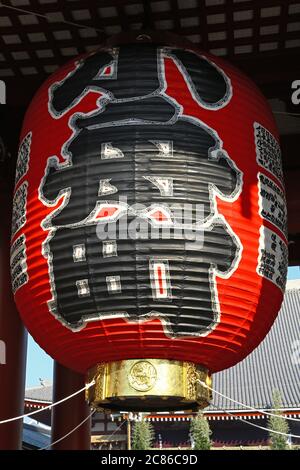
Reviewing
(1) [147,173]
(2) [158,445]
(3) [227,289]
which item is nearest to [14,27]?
(1) [147,173]

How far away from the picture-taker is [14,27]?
345 centimetres

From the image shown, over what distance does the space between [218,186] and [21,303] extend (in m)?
0.96

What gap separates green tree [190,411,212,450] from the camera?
14.4 metres

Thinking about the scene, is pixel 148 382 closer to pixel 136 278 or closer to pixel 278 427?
pixel 136 278

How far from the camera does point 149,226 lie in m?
2.16

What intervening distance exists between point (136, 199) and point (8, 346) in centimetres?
232

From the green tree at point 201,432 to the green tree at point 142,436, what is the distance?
3.67 ft

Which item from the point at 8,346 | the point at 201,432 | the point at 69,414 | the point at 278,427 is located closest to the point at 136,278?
the point at 8,346

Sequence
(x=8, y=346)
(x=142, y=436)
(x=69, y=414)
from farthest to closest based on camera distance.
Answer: (x=142, y=436) < (x=69, y=414) < (x=8, y=346)

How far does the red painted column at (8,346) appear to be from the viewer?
3971 millimetres

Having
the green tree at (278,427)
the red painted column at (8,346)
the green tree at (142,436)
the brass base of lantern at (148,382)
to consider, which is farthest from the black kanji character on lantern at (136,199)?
the green tree at (142,436)

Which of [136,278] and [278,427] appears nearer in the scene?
[136,278]

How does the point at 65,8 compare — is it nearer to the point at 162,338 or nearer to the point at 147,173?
the point at 147,173

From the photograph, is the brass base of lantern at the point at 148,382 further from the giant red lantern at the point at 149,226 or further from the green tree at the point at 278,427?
the green tree at the point at 278,427
